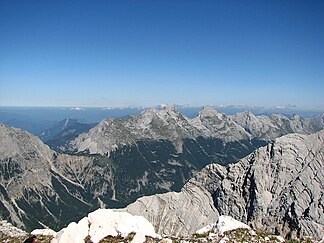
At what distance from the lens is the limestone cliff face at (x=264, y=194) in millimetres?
90781

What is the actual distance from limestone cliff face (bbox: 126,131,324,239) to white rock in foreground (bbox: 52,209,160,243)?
199 ft

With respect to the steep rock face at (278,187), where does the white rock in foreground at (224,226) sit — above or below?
above

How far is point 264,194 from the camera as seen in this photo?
340ft

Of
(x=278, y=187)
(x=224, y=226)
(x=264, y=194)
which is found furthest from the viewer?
(x=278, y=187)

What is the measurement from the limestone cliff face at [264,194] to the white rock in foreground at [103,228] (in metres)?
60.7

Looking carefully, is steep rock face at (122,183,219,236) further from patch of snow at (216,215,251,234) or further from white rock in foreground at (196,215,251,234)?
patch of snow at (216,215,251,234)

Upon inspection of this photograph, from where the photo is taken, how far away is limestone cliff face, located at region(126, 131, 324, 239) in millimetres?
90781

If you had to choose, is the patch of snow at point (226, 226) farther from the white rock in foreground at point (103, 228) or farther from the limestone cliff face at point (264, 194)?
the limestone cliff face at point (264, 194)

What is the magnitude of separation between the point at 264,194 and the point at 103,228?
80717 mm

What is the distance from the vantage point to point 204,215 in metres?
115

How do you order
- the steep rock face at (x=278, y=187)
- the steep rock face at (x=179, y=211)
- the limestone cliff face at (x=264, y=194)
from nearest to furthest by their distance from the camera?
the steep rock face at (x=278, y=187) < the limestone cliff face at (x=264, y=194) < the steep rock face at (x=179, y=211)

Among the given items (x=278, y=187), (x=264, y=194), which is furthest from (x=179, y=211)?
(x=278, y=187)

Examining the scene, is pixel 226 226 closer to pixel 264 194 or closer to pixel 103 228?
pixel 103 228

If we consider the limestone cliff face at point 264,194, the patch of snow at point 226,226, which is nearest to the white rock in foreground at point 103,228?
the patch of snow at point 226,226
